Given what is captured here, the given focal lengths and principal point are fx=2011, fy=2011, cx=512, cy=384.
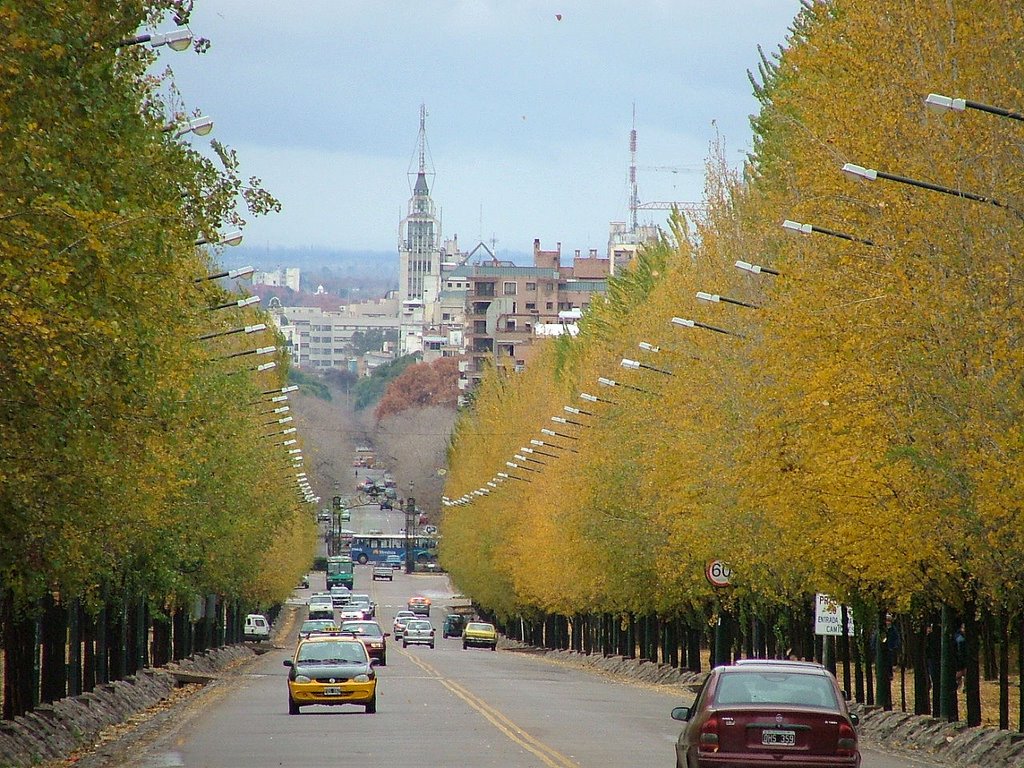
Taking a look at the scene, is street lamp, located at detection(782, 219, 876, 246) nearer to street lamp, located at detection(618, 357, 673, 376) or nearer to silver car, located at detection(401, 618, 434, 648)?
street lamp, located at detection(618, 357, 673, 376)

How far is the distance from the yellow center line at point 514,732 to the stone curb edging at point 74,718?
665 centimetres

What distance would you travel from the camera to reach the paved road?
25.6 meters

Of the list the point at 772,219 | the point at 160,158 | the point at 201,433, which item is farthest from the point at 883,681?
the point at 160,158

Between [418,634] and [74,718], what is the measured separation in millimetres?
65904

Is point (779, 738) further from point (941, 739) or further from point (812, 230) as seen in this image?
point (941, 739)

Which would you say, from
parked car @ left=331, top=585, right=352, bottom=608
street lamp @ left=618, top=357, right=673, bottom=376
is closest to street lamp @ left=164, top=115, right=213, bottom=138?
street lamp @ left=618, top=357, right=673, bottom=376

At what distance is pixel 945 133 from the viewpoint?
28.6 meters

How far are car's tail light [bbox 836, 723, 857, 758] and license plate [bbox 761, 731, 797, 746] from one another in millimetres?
451

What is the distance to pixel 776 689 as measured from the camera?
20109 mm

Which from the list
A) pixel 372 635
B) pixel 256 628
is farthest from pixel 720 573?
pixel 256 628

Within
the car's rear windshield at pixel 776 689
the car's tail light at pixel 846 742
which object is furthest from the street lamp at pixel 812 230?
the car's tail light at pixel 846 742

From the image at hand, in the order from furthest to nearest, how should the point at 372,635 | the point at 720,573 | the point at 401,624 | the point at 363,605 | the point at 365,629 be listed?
the point at 363,605 < the point at 401,624 < the point at 365,629 < the point at 372,635 < the point at 720,573

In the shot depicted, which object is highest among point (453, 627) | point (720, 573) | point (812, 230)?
point (812, 230)

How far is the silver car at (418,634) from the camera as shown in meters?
99.4
